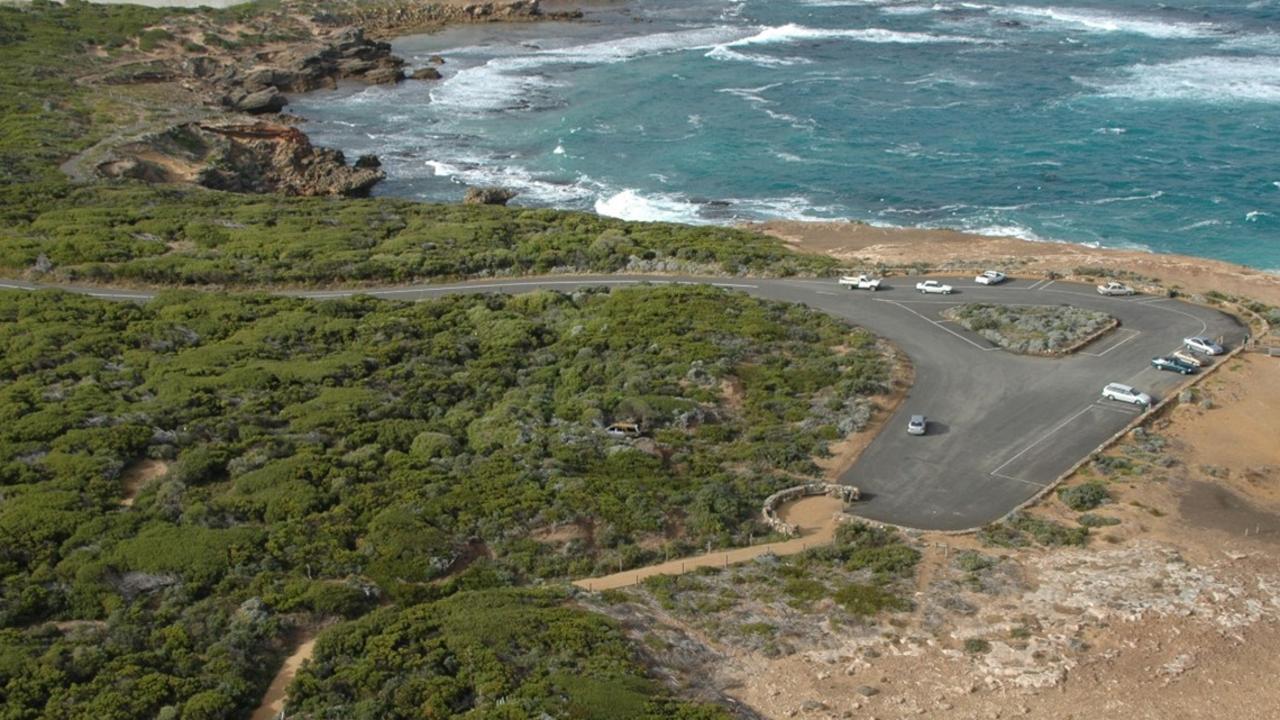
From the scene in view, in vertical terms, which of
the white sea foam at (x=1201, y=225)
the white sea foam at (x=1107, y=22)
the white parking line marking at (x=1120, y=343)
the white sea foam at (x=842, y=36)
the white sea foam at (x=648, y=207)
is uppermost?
the white sea foam at (x=1107, y=22)

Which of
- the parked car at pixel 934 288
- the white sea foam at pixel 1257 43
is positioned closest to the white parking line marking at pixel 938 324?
the parked car at pixel 934 288

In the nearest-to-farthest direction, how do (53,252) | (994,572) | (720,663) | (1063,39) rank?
(720,663) < (994,572) < (53,252) < (1063,39)

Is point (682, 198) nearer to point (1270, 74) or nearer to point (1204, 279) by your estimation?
point (1204, 279)

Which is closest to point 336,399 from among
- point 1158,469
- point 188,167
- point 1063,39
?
point 1158,469

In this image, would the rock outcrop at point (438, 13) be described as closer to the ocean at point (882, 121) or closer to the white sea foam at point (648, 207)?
the ocean at point (882, 121)

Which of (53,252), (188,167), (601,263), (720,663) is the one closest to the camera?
(720,663)

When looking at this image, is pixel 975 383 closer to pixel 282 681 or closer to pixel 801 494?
pixel 801 494

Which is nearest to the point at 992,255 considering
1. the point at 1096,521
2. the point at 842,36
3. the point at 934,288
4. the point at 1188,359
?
the point at 934,288

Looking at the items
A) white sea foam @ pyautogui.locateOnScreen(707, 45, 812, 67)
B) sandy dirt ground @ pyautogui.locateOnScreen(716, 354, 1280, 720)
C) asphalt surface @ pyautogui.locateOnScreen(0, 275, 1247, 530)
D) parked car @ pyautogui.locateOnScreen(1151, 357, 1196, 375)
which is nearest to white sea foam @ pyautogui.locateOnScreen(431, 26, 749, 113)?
white sea foam @ pyautogui.locateOnScreen(707, 45, 812, 67)
